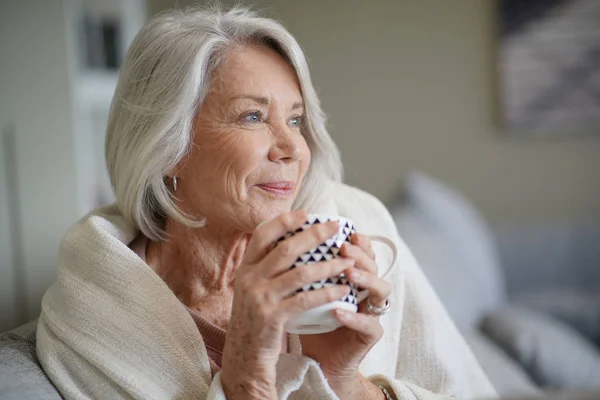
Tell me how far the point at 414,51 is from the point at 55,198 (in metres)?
2.41

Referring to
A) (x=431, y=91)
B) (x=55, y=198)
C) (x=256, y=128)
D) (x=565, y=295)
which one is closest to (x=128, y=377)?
(x=256, y=128)

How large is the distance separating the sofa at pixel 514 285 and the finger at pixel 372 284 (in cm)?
101

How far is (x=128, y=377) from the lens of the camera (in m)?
1.11

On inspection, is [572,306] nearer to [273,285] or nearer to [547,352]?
[547,352]

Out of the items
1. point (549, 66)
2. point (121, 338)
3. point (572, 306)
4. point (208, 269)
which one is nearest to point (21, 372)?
Result: point (121, 338)

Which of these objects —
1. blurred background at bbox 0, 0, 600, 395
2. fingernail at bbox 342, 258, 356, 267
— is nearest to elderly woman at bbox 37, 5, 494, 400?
fingernail at bbox 342, 258, 356, 267

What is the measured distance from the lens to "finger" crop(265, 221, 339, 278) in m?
0.94

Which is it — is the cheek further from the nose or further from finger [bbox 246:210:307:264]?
finger [bbox 246:210:307:264]

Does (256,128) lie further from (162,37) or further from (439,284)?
(439,284)

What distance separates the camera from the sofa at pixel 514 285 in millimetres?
2430

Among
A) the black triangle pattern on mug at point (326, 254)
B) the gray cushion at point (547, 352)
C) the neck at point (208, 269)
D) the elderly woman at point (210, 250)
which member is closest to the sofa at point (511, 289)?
the gray cushion at point (547, 352)

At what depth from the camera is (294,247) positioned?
94 centimetres

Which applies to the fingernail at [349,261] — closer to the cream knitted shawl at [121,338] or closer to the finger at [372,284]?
the finger at [372,284]

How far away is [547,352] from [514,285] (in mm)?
1467
